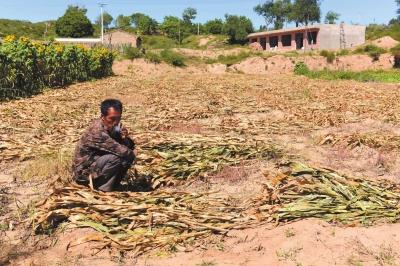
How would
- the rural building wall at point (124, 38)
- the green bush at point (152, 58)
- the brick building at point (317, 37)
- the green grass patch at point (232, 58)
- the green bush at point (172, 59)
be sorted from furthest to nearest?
the rural building wall at point (124, 38) < the brick building at point (317, 37) < the green grass patch at point (232, 58) < the green bush at point (172, 59) < the green bush at point (152, 58)

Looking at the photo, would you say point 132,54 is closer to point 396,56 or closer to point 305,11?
point 396,56

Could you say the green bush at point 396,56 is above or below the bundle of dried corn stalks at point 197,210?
above

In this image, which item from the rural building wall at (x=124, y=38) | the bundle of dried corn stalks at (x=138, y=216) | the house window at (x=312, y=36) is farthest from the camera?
the rural building wall at (x=124, y=38)

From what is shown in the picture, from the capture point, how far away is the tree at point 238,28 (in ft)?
223

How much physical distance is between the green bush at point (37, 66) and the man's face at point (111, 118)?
11.0 metres

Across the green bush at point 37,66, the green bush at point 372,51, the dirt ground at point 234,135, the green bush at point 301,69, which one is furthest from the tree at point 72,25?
the dirt ground at point 234,135

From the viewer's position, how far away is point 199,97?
16.3 m

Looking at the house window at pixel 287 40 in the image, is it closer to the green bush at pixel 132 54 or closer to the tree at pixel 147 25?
the green bush at pixel 132 54

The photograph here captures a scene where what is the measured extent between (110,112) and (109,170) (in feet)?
2.18

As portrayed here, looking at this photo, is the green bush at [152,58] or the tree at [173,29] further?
the tree at [173,29]

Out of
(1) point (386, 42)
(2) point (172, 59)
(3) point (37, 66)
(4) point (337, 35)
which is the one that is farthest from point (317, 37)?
(3) point (37, 66)

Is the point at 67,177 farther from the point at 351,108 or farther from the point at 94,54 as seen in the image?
the point at 94,54

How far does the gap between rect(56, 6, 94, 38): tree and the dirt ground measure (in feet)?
203

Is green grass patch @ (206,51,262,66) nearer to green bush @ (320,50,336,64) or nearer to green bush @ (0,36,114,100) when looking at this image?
green bush @ (320,50,336,64)
